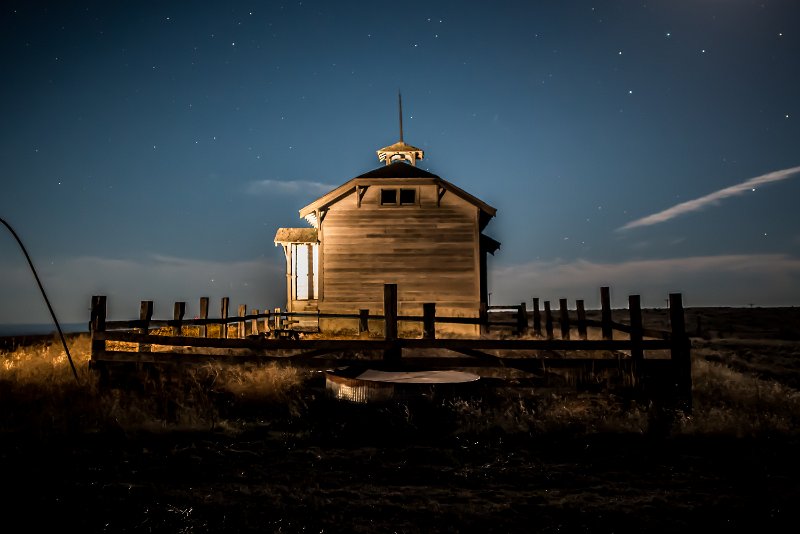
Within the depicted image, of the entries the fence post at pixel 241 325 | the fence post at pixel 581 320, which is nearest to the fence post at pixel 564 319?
the fence post at pixel 581 320

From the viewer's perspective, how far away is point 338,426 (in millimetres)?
8109

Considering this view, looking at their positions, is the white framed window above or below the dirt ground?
above

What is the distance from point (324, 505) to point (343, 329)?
18.8 meters

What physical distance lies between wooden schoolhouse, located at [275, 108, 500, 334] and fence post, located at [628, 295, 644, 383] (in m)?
12.8

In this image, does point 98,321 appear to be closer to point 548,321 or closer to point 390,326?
point 390,326

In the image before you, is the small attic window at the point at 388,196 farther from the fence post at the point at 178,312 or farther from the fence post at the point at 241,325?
the fence post at the point at 178,312

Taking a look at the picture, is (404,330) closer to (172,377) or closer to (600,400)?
(172,377)

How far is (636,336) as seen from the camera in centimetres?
1005

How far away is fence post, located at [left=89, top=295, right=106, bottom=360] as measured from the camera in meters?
11.0

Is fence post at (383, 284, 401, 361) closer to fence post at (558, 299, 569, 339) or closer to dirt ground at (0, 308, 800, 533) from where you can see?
dirt ground at (0, 308, 800, 533)

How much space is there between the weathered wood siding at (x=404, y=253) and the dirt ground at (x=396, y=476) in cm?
1484

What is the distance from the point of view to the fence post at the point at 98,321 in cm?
1098

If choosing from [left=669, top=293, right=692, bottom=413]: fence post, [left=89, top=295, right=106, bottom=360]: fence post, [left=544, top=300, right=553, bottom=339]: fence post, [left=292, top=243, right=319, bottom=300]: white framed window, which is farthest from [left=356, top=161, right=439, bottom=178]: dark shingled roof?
[left=669, top=293, right=692, bottom=413]: fence post

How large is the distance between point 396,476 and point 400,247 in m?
18.2
